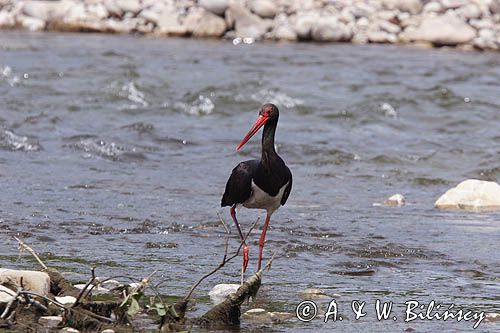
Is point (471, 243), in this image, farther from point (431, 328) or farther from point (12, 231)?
point (12, 231)

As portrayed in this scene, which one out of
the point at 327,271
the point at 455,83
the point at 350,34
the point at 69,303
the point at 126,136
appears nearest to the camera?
the point at 69,303

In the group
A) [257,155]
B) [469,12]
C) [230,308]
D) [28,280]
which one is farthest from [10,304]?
[469,12]

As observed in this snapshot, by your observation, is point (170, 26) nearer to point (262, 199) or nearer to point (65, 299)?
point (262, 199)

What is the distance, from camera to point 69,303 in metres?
5.03

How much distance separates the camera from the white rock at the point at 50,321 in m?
4.83

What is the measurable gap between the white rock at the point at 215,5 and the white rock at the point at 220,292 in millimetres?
16529

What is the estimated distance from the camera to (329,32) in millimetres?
21125

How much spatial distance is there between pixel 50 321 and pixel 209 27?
1690 centimetres

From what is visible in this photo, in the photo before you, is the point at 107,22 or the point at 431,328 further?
the point at 107,22

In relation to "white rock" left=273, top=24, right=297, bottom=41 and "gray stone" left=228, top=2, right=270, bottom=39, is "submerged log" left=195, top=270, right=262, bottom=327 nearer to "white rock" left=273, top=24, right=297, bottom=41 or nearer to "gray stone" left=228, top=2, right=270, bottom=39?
"gray stone" left=228, top=2, right=270, bottom=39

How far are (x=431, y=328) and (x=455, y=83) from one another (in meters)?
11.3

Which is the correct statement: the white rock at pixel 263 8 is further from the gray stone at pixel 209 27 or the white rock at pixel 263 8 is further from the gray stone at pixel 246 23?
the gray stone at pixel 209 27

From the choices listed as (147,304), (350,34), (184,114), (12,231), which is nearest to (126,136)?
(184,114)

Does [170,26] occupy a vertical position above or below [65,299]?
below
